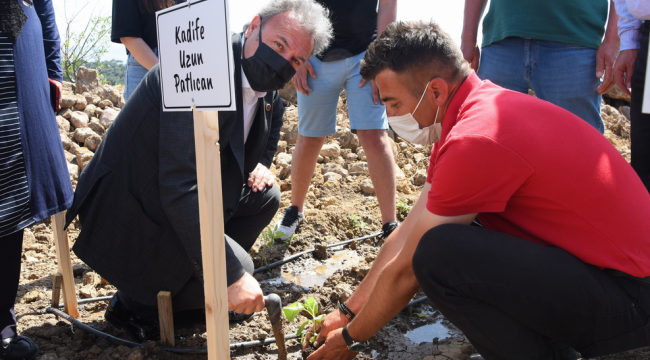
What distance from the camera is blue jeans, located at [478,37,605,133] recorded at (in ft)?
8.73

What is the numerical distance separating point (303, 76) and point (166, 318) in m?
1.88

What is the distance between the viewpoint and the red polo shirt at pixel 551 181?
151 cm

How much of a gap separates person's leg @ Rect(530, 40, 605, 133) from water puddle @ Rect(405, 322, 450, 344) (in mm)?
1462

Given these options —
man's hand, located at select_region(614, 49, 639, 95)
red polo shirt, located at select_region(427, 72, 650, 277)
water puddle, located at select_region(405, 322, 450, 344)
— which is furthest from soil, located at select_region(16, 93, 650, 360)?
man's hand, located at select_region(614, 49, 639, 95)

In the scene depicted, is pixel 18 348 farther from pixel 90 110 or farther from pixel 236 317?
pixel 90 110

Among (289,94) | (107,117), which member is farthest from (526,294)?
(289,94)

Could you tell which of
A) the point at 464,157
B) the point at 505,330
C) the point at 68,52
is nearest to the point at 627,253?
the point at 505,330

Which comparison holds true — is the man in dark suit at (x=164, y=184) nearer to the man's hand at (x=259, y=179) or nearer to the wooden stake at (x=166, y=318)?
the wooden stake at (x=166, y=318)

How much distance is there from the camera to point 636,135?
7.80 ft

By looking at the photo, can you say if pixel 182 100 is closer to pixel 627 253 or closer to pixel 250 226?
pixel 250 226

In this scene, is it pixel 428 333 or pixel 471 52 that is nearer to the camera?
pixel 428 333

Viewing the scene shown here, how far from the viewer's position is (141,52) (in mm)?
2977

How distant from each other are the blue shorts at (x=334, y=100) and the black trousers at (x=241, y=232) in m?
0.80

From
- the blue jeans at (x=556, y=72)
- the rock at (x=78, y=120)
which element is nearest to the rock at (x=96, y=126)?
the rock at (x=78, y=120)
